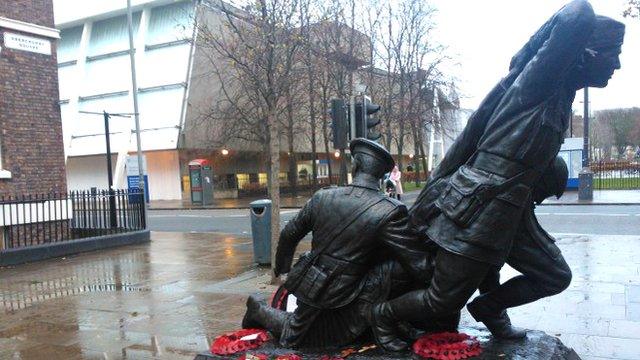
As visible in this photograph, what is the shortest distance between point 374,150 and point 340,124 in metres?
4.37

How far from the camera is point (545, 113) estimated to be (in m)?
3.12

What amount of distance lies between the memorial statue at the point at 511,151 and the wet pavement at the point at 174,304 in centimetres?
220

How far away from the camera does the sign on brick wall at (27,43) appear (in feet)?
41.4

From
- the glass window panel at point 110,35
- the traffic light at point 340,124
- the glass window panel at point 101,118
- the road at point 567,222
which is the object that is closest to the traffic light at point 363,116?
the traffic light at point 340,124

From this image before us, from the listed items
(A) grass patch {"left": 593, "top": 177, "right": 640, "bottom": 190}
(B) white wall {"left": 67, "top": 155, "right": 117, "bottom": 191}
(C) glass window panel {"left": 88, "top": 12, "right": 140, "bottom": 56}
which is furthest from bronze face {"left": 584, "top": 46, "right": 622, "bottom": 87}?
(B) white wall {"left": 67, "top": 155, "right": 117, "bottom": 191}

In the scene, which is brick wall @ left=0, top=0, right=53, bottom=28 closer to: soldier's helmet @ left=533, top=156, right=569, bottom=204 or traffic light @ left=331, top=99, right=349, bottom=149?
traffic light @ left=331, top=99, right=349, bottom=149

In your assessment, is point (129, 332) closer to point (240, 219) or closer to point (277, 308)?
point (277, 308)

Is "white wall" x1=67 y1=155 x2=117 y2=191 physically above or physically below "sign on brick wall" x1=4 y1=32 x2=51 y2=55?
below

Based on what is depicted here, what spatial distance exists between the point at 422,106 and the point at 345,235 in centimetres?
3344

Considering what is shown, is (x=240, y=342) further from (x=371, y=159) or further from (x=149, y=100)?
(x=149, y=100)

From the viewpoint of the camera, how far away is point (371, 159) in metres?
3.89

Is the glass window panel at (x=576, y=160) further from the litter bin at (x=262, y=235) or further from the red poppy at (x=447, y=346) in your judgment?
the red poppy at (x=447, y=346)

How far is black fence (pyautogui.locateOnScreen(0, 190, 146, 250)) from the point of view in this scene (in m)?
12.2

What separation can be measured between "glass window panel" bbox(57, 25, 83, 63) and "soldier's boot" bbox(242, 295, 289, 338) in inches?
1559
